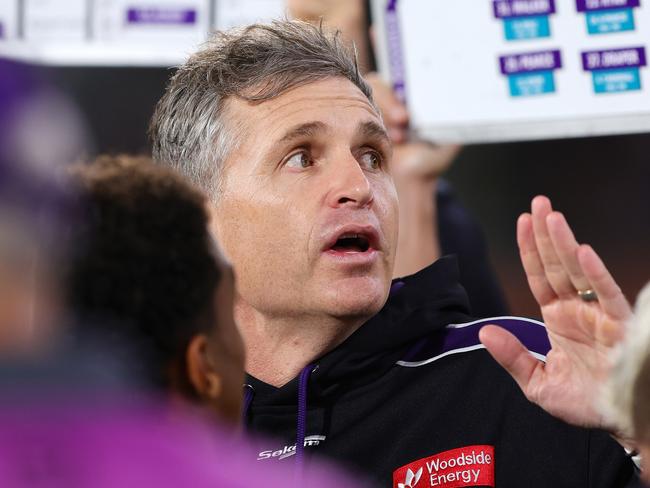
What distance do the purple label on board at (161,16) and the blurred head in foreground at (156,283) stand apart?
2.06m

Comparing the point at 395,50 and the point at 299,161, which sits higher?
the point at 395,50

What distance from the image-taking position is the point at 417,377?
1.83m

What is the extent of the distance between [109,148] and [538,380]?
1.74 m

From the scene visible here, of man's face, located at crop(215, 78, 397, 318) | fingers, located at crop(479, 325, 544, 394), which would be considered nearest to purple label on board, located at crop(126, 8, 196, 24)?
man's face, located at crop(215, 78, 397, 318)

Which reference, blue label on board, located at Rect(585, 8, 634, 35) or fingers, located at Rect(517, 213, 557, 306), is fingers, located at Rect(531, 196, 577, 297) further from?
blue label on board, located at Rect(585, 8, 634, 35)

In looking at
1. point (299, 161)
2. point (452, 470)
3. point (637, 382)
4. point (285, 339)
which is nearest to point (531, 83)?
point (299, 161)

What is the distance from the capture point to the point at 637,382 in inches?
44.0

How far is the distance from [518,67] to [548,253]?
4.43 feet

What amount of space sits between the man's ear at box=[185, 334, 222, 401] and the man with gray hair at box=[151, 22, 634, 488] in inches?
30.0

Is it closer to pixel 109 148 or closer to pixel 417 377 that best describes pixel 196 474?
pixel 417 377

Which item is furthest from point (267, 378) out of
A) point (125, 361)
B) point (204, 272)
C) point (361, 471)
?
point (125, 361)

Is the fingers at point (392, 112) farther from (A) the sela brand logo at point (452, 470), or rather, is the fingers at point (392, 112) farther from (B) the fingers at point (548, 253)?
(B) the fingers at point (548, 253)

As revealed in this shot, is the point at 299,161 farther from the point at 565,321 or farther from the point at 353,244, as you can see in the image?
the point at 565,321

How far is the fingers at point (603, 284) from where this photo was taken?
1.30 metres
